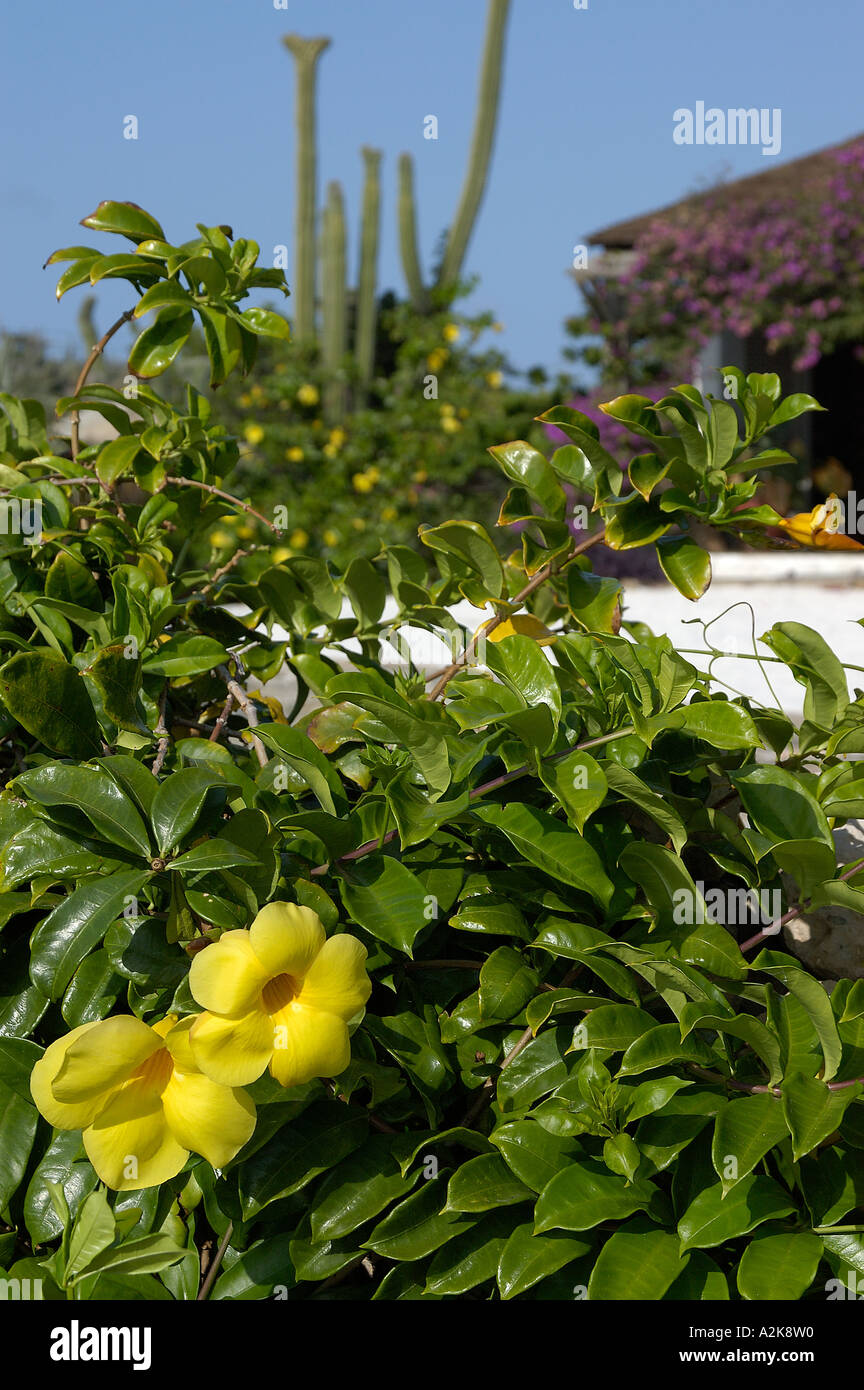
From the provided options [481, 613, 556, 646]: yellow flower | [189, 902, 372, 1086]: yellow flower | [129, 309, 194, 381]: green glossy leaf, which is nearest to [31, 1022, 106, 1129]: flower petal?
[189, 902, 372, 1086]: yellow flower

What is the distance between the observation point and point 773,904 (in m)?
1.06

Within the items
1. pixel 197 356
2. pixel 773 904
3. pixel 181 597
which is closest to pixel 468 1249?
pixel 773 904

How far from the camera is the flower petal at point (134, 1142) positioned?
2.87 ft

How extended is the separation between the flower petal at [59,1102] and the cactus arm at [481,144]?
11300mm

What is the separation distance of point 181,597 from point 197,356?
33.9 feet

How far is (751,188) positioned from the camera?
1246cm

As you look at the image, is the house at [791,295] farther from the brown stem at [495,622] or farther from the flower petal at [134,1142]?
the flower petal at [134,1142]

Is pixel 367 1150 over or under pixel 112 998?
under

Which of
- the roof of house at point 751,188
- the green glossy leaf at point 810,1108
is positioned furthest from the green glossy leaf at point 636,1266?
the roof of house at point 751,188

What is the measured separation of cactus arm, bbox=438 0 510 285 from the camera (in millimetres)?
10938

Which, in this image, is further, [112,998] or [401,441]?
[401,441]

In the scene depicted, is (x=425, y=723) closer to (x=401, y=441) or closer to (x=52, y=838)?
(x=52, y=838)

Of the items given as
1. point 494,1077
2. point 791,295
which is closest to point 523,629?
point 494,1077

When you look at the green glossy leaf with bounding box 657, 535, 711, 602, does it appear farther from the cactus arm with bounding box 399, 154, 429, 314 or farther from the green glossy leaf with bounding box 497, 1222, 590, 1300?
the cactus arm with bounding box 399, 154, 429, 314
